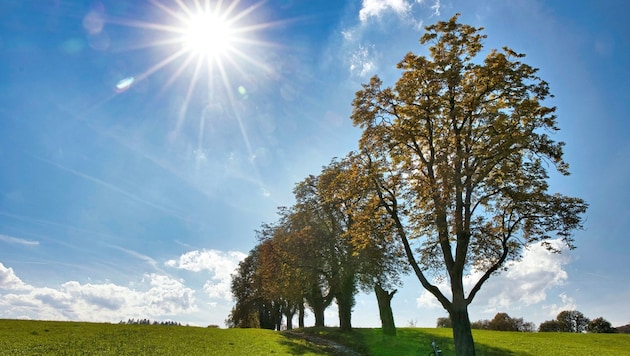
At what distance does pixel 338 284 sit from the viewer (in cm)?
4066

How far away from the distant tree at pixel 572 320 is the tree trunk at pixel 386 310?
79.7m

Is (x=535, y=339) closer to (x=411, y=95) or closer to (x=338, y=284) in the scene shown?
(x=338, y=284)

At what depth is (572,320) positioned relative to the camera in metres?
92.4

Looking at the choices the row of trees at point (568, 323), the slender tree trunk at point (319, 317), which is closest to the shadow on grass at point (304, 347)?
the slender tree trunk at point (319, 317)

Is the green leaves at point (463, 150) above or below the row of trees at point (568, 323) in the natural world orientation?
above

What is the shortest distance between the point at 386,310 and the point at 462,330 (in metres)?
13.8

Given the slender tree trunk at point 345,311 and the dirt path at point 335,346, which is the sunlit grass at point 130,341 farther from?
the slender tree trunk at point 345,311

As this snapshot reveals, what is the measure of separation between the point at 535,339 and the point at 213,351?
107ft

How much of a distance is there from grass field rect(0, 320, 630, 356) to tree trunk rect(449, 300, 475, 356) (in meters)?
6.88

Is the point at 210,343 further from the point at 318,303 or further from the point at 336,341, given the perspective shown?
the point at 318,303

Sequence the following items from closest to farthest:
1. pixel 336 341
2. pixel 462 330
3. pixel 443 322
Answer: pixel 462 330
pixel 336 341
pixel 443 322

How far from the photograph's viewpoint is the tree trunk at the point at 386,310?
35.6m

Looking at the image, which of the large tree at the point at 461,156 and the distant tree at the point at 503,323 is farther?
the distant tree at the point at 503,323

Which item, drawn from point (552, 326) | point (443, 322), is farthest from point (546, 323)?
point (443, 322)
